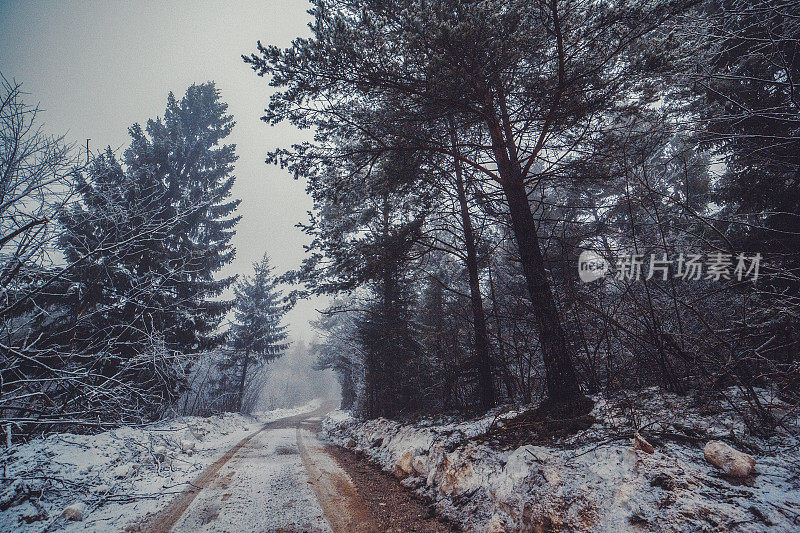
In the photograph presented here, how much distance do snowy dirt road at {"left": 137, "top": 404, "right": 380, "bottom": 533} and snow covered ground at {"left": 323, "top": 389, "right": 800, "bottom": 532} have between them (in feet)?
4.56

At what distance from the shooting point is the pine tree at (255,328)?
22.3m

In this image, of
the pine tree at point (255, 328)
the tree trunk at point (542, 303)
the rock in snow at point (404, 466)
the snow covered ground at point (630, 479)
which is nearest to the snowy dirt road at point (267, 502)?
the rock in snow at point (404, 466)

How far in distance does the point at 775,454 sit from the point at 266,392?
219 feet

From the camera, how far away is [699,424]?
10.3 ft

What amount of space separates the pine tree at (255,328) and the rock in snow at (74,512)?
18214 mm

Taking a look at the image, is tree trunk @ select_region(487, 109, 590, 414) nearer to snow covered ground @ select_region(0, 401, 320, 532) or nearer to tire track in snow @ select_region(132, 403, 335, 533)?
snow covered ground @ select_region(0, 401, 320, 532)

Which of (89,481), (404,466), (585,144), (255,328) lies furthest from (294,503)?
(255,328)

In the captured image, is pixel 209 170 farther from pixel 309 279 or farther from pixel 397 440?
pixel 397 440

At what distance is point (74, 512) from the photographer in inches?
143

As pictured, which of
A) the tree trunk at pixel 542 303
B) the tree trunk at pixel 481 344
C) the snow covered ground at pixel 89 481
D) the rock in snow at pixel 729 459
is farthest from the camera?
the tree trunk at pixel 481 344

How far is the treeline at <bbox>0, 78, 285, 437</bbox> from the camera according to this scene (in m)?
3.33

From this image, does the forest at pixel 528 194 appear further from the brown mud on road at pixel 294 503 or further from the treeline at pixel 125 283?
the brown mud on road at pixel 294 503

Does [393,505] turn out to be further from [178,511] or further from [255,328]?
[255,328]

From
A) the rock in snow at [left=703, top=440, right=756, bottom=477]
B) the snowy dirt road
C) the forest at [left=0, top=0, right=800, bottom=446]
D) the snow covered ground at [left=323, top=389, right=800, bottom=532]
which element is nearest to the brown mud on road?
the snowy dirt road
